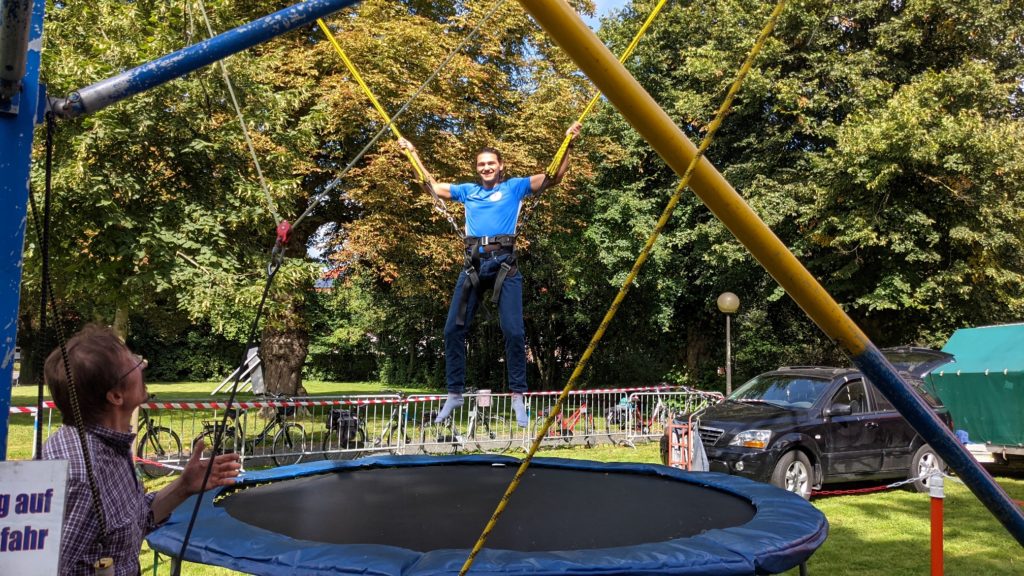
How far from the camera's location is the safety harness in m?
3.50

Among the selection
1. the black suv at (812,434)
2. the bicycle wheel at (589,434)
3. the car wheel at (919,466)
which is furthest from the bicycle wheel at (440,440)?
the car wheel at (919,466)

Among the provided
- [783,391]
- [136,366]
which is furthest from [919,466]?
[136,366]

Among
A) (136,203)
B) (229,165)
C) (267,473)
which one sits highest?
(229,165)

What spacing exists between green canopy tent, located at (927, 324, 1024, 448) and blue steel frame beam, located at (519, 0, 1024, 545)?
21.8 ft

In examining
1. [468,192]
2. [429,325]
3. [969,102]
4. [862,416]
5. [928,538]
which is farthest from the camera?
[429,325]

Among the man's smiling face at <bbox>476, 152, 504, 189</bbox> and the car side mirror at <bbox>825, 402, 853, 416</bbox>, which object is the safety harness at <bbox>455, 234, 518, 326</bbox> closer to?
the man's smiling face at <bbox>476, 152, 504, 189</bbox>

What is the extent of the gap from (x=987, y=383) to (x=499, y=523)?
6.76 m

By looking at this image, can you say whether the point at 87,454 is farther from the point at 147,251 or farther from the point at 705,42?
the point at 705,42

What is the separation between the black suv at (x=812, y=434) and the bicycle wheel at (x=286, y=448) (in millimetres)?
3867

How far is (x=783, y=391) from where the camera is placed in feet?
22.3

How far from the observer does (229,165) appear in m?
7.04

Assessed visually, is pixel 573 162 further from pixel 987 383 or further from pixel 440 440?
pixel 987 383

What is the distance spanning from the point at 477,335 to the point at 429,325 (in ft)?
8.44

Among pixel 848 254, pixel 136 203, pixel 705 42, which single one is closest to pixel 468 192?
pixel 136 203
